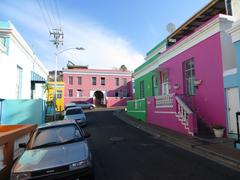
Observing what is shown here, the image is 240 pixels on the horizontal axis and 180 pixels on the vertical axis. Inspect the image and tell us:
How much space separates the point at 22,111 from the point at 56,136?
11.8 meters

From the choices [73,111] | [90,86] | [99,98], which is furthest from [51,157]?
[99,98]

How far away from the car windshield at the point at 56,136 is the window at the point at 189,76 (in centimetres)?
976

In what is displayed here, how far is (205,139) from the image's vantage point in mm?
10492

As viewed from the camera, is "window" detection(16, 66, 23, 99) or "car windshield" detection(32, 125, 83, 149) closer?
"car windshield" detection(32, 125, 83, 149)

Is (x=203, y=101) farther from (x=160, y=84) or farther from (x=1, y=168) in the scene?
(x=1, y=168)

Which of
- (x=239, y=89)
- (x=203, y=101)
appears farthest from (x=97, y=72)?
(x=239, y=89)

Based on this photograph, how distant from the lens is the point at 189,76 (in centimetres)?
1512

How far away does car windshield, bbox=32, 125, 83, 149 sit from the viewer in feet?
21.3

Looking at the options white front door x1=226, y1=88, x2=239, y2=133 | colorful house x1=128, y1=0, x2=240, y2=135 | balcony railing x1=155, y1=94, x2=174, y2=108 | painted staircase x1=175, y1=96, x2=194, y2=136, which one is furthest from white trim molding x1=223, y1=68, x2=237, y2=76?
balcony railing x1=155, y1=94, x2=174, y2=108

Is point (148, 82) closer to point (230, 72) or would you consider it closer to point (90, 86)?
point (230, 72)

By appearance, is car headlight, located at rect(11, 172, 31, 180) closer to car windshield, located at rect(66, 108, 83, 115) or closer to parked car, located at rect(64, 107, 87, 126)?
parked car, located at rect(64, 107, 87, 126)

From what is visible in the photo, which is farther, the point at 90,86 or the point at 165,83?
the point at 90,86

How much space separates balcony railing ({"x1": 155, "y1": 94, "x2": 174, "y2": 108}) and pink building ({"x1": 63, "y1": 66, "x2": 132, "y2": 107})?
29149 mm

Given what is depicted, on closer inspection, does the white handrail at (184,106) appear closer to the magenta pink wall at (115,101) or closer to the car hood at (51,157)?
the car hood at (51,157)
